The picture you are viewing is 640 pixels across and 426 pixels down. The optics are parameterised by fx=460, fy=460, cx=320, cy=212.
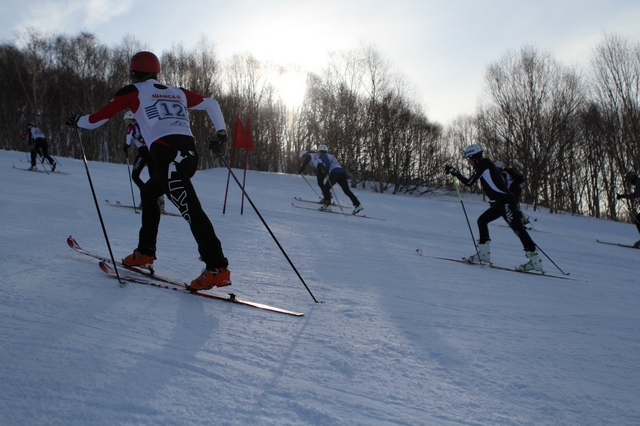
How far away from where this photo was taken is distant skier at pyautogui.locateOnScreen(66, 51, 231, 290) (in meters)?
3.21

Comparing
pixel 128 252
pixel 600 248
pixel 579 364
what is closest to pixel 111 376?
pixel 579 364

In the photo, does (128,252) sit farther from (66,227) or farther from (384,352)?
(384,352)

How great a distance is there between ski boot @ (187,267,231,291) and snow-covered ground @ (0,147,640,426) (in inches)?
4.3

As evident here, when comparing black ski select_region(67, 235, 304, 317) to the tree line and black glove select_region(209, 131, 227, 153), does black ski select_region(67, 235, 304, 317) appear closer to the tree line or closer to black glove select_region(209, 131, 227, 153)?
black glove select_region(209, 131, 227, 153)

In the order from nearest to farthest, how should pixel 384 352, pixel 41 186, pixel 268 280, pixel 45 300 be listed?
pixel 384 352 → pixel 45 300 → pixel 268 280 → pixel 41 186

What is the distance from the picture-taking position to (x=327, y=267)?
16.1ft

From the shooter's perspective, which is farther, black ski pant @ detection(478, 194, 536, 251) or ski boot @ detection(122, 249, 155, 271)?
black ski pant @ detection(478, 194, 536, 251)

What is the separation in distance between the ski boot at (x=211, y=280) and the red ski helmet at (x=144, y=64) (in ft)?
5.15

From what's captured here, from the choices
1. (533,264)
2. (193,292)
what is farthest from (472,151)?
(193,292)

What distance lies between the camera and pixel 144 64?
3.43 metres

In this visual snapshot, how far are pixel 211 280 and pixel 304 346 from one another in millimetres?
1085

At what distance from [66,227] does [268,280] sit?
312 cm

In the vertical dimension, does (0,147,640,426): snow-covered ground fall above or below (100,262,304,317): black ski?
below

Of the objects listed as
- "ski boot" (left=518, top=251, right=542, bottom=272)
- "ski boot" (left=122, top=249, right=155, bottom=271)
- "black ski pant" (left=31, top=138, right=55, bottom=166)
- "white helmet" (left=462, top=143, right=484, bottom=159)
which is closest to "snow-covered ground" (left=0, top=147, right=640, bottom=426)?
"ski boot" (left=122, top=249, right=155, bottom=271)
